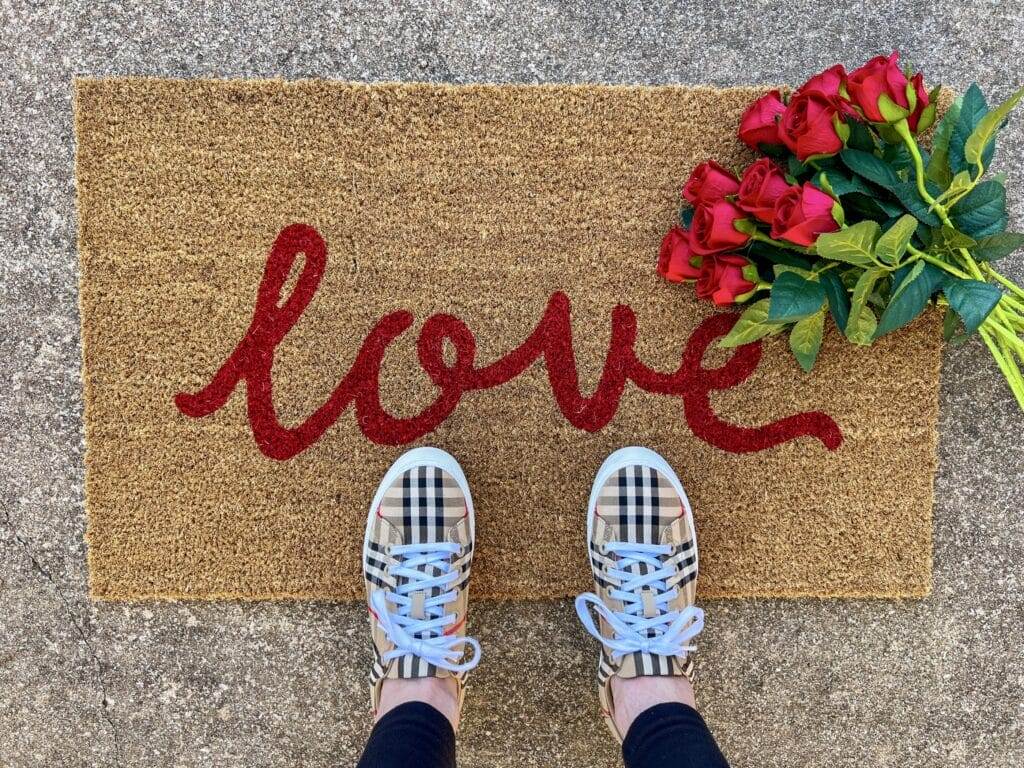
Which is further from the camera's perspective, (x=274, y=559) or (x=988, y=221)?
(x=274, y=559)

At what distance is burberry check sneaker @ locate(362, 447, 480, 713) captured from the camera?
1.06m

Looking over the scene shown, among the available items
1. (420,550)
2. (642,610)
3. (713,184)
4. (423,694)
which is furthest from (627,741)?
(713,184)

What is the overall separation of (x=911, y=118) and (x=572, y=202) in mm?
480

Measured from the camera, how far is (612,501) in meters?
1.07

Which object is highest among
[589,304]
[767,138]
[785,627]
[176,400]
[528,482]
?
[767,138]

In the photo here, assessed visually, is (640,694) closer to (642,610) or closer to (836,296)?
(642,610)

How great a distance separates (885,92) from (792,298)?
0.90 feet

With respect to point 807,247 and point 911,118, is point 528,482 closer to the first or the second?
point 807,247

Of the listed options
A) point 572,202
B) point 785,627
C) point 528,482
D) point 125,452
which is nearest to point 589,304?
point 572,202

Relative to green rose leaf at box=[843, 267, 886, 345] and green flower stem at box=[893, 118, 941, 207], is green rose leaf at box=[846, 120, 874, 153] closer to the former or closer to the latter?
green flower stem at box=[893, 118, 941, 207]

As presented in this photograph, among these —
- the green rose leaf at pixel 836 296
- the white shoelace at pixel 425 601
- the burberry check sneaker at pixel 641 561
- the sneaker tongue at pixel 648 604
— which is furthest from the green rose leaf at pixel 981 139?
the white shoelace at pixel 425 601

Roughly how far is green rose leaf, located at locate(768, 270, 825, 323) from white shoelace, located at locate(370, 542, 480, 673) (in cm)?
59

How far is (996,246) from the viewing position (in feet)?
2.92

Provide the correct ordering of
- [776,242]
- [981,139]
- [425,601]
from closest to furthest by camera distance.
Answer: [981,139]
[776,242]
[425,601]
